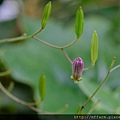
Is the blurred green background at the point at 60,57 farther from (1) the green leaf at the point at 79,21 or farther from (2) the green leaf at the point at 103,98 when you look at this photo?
(1) the green leaf at the point at 79,21

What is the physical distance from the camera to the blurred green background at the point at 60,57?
1.99ft

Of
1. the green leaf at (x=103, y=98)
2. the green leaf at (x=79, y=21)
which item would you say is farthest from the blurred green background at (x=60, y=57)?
the green leaf at (x=79, y=21)

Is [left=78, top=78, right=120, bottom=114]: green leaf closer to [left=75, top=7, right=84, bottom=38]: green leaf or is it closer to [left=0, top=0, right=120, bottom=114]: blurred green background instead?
[left=0, top=0, right=120, bottom=114]: blurred green background

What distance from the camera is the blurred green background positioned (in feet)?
1.99

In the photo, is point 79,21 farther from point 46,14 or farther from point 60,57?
point 60,57

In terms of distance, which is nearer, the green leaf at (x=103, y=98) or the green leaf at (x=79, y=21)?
the green leaf at (x=79, y=21)

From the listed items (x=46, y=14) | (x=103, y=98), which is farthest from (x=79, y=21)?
(x=103, y=98)

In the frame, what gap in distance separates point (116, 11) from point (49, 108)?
16.2 inches

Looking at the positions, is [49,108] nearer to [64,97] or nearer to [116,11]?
[64,97]

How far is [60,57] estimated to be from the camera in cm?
74

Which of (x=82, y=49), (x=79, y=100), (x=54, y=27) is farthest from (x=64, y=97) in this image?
(x=54, y=27)

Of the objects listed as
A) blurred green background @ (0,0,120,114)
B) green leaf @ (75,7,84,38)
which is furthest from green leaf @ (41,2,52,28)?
blurred green background @ (0,0,120,114)

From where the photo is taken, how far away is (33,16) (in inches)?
36.1

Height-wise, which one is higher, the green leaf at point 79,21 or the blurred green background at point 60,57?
the green leaf at point 79,21
